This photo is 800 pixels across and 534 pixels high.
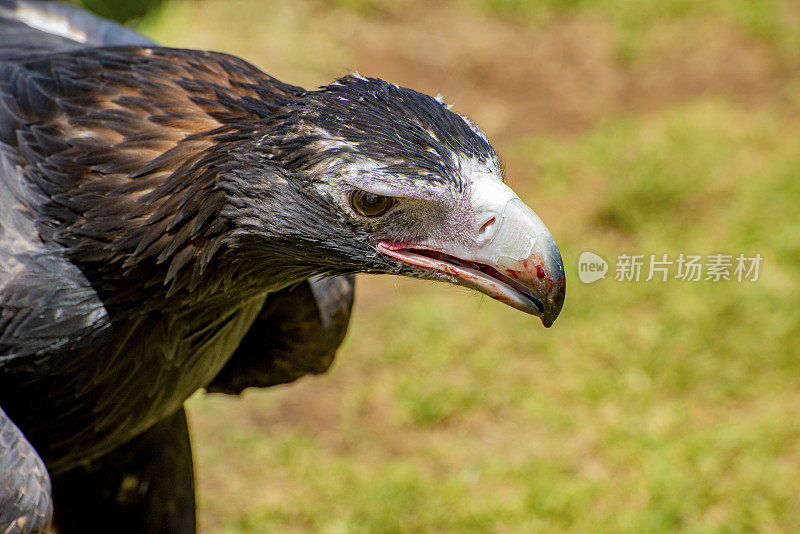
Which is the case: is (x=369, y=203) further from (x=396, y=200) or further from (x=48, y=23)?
(x=48, y=23)

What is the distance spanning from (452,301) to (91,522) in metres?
2.85

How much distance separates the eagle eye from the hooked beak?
9cm

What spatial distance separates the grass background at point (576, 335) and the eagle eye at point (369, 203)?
256cm

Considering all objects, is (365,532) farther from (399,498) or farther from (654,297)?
(654,297)

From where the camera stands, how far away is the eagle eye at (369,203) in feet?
8.01

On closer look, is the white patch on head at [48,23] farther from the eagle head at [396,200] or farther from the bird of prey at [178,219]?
the eagle head at [396,200]

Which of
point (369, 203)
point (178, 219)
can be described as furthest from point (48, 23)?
point (369, 203)

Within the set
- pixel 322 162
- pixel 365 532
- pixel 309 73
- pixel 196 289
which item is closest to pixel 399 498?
pixel 365 532

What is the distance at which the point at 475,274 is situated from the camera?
8.27ft

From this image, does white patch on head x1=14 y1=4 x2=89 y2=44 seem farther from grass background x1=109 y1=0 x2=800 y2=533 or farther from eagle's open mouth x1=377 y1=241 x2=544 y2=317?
grass background x1=109 y1=0 x2=800 y2=533

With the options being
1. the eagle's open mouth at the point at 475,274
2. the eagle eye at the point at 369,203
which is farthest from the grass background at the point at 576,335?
the eagle eye at the point at 369,203

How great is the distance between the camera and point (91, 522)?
367 centimetres

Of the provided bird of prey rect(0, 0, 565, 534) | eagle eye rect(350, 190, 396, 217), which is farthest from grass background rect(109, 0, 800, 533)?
eagle eye rect(350, 190, 396, 217)

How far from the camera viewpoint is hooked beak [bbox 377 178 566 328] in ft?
7.97
